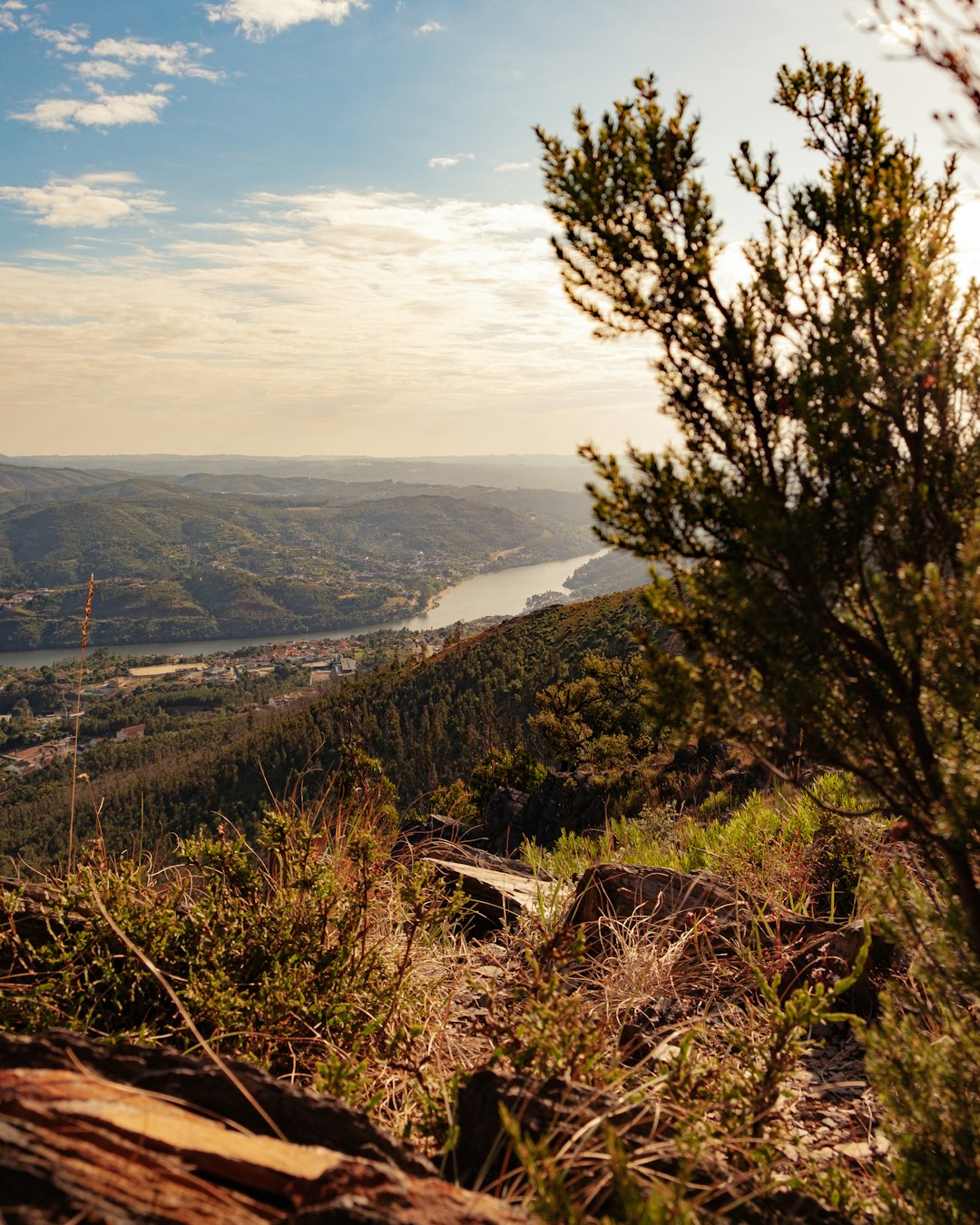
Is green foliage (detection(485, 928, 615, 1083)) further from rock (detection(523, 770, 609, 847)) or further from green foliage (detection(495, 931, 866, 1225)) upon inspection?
rock (detection(523, 770, 609, 847))

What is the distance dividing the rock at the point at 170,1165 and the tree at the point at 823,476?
129cm

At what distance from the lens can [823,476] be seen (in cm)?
209

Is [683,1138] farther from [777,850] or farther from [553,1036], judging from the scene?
[777,850]

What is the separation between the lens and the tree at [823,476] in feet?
6.49

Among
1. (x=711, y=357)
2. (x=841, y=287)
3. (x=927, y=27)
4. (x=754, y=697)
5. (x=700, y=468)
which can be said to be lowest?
(x=754, y=697)

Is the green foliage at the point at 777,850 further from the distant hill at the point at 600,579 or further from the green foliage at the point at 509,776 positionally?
the distant hill at the point at 600,579

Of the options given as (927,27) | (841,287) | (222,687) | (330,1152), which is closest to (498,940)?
(330,1152)

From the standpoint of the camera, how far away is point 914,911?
2.19 m

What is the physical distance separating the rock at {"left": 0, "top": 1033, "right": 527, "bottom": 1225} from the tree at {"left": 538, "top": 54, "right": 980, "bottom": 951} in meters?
1.29

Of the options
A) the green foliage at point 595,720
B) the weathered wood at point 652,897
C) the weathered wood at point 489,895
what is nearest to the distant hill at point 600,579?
the green foliage at point 595,720

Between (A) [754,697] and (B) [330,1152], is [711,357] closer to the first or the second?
(A) [754,697]

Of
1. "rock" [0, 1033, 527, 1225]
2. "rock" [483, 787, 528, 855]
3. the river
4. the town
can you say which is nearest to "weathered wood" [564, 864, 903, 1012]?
"rock" [0, 1033, 527, 1225]

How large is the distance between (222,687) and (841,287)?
112636mm

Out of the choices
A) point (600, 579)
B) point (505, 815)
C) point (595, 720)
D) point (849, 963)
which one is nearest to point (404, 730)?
point (595, 720)
